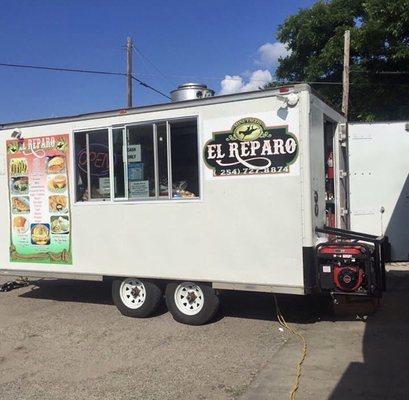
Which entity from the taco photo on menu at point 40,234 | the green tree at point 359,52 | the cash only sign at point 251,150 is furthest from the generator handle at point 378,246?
the green tree at point 359,52

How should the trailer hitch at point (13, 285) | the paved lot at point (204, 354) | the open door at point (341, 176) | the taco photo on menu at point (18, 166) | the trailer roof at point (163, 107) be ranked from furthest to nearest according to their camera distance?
the trailer hitch at point (13, 285) < the taco photo on menu at point (18, 166) < the open door at point (341, 176) < the trailer roof at point (163, 107) < the paved lot at point (204, 354)

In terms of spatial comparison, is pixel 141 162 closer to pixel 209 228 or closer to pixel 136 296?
pixel 209 228

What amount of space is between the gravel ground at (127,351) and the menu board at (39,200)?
95 cm

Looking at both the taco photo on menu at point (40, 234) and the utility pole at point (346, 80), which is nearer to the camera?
the taco photo on menu at point (40, 234)

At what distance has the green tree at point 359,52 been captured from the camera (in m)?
14.9

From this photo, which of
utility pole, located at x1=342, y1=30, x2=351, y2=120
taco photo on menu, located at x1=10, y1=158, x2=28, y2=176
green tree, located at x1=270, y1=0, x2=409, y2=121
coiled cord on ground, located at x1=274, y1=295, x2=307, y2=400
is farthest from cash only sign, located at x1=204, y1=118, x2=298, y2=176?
green tree, located at x1=270, y1=0, x2=409, y2=121

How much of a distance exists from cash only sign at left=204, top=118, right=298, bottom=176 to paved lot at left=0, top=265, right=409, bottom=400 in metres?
2.00

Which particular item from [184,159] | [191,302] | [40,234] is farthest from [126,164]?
[191,302]

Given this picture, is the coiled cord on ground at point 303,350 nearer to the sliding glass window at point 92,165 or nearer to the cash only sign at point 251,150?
the cash only sign at point 251,150

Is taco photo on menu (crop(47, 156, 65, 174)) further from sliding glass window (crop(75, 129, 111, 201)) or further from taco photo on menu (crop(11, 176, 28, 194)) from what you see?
taco photo on menu (crop(11, 176, 28, 194))

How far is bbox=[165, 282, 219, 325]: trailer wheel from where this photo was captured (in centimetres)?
682

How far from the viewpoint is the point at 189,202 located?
270 inches

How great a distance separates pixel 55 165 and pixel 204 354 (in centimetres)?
368

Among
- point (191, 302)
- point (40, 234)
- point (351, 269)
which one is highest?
point (40, 234)
